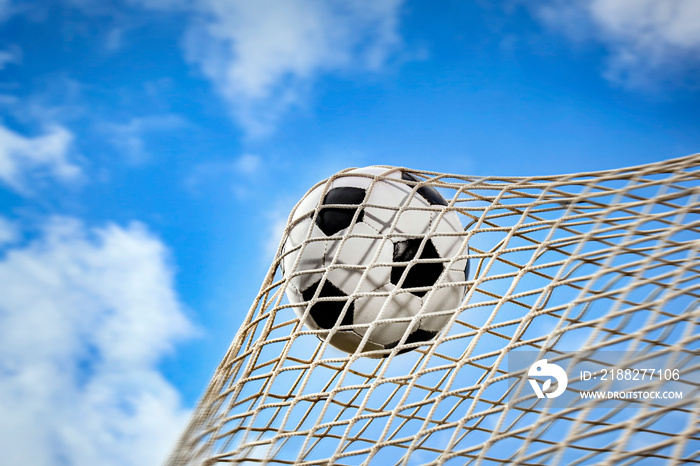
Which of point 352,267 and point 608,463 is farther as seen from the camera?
point 352,267

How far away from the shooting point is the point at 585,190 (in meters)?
2.02

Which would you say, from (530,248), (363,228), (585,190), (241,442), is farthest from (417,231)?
(241,442)

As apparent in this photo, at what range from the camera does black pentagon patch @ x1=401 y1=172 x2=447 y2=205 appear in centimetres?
232

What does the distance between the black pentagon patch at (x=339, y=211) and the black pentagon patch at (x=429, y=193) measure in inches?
9.4

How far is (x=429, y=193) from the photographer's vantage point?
2.35m

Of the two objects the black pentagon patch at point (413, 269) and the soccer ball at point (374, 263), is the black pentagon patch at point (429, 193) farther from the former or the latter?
the black pentagon patch at point (413, 269)

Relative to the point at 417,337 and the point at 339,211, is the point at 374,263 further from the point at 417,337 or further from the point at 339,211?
the point at 417,337

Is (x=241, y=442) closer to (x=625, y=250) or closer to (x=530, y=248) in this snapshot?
(x=530, y=248)

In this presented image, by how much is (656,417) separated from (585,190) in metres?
0.87

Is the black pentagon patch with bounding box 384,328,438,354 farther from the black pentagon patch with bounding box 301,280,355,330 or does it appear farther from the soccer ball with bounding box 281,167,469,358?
the black pentagon patch with bounding box 301,280,355,330

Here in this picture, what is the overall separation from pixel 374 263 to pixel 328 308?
282 millimetres

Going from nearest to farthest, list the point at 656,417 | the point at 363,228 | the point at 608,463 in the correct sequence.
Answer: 1. the point at 608,463
2. the point at 656,417
3. the point at 363,228

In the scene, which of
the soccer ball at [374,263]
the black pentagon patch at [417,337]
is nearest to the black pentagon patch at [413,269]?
the soccer ball at [374,263]

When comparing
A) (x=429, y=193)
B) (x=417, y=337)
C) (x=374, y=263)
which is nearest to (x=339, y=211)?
(x=374, y=263)
